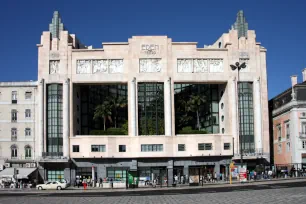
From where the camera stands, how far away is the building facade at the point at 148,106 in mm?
88000

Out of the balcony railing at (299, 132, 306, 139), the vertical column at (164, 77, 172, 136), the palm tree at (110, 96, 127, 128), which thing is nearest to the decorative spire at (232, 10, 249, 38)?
the vertical column at (164, 77, 172, 136)

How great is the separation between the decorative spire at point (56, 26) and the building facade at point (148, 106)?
0.21 metres

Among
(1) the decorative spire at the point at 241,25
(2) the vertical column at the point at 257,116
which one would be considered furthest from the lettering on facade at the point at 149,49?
(2) the vertical column at the point at 257,116

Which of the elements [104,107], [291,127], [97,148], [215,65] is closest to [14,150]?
[97,148]

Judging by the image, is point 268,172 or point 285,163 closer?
point 268,172

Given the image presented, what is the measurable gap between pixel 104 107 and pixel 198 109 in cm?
1894

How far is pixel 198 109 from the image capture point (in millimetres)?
100250

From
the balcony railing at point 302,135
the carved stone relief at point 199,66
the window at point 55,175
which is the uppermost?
the carved stone relief at point 199,66

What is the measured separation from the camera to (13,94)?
90.7m

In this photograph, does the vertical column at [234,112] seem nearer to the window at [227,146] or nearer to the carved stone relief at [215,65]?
the window at [227,146]

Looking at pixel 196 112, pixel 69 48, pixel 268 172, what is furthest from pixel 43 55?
pixel 268 172

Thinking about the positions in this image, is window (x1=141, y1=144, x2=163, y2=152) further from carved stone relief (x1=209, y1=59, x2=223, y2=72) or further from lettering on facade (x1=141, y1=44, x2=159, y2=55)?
carved stone relief (x1=209, y1=59, x2=223, y2=72)

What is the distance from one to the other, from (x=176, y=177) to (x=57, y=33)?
113 feet

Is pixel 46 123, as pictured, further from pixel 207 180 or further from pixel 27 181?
pixel 207 180
